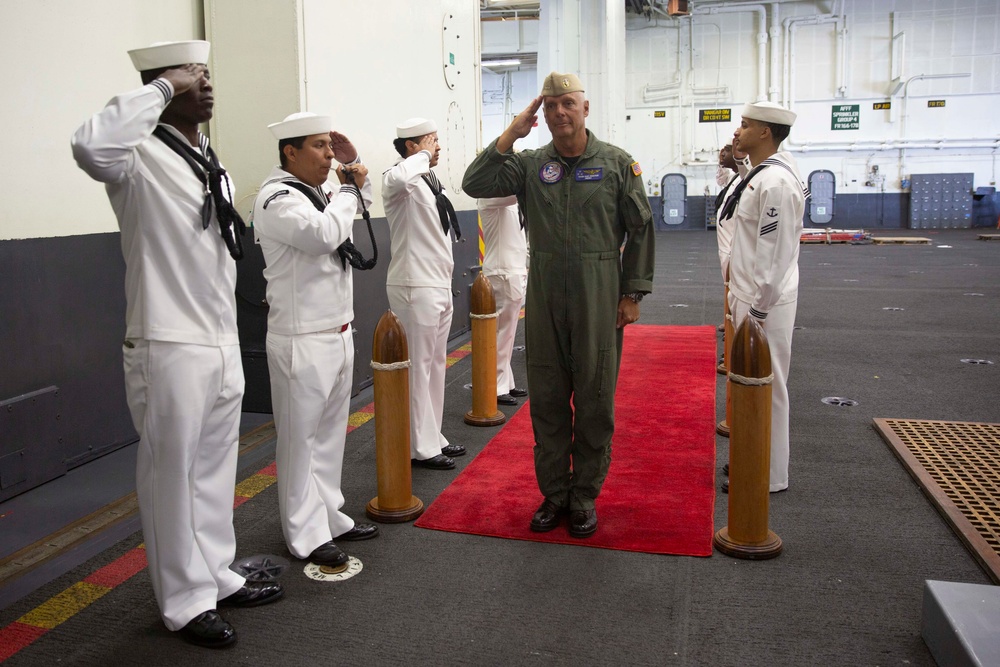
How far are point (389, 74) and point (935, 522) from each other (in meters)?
5.59

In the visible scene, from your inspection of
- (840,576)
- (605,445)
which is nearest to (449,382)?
(605,445)

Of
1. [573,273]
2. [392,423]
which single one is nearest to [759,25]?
[573,273]

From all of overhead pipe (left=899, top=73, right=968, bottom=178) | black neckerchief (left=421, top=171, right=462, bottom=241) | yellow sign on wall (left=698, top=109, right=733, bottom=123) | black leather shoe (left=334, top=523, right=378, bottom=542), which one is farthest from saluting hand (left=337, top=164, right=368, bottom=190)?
overhead pipe (left=899, top=73, right=968, bottom=178)

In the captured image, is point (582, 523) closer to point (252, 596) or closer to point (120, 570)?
point (252, 596)

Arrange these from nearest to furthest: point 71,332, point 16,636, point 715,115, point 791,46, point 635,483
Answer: point 16,636 → point 635,483 → point 71,332 → point 791,46 → point 715,115

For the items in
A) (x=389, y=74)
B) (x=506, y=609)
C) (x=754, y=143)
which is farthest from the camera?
(x=389, y=74)

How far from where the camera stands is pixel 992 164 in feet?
86.8

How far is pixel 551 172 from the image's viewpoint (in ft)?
13.0

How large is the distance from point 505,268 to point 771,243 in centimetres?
271

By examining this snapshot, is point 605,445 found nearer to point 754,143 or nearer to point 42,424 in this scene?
point 754,143

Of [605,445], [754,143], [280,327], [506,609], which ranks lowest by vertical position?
[506,609]

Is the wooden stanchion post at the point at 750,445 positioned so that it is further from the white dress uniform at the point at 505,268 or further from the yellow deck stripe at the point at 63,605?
the white dress uniform at the point at 505,268

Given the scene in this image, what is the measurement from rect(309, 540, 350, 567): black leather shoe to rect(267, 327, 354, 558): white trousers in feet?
0.10

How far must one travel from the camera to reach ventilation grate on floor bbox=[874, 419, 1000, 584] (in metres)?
3.81
